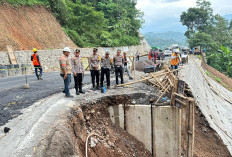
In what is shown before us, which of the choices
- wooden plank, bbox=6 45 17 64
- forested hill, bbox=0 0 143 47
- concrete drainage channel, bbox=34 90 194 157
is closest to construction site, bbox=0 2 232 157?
concrete drainage channel, bbox=34 90 194 157

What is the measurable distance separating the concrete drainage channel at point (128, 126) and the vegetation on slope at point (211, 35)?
71.9ft

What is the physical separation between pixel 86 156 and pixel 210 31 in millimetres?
49472

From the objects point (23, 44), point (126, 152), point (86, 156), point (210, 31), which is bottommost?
point (126, 152)

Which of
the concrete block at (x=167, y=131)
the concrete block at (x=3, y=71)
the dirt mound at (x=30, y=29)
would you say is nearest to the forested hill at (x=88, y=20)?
the dirt mound at (x=30, y=29)

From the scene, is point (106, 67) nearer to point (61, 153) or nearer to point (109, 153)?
point (109, 153)

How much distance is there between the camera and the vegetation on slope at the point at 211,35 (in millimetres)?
26331

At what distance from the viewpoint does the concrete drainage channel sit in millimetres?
5059

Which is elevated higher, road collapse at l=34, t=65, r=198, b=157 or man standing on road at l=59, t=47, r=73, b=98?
man standing on road at l=59, t=47, r=73, b=98

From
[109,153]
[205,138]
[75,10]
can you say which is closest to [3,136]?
[109,153]

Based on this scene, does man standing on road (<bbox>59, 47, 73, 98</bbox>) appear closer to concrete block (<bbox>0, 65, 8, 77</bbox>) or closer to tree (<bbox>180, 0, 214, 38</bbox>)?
concrete block (<bbox>0, 65, 8, 77</bbox>)

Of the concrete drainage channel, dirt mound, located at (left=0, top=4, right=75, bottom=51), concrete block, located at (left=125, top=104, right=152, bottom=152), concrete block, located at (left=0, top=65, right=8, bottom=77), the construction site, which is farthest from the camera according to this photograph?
dirt mound, located at (left=0, top=4, right=75, bottom=51)

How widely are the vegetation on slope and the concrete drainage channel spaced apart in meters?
21.9

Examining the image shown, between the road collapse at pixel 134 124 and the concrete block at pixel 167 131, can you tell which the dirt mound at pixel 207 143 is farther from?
the concrete block at pixel 167 131

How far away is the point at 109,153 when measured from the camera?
495cm
